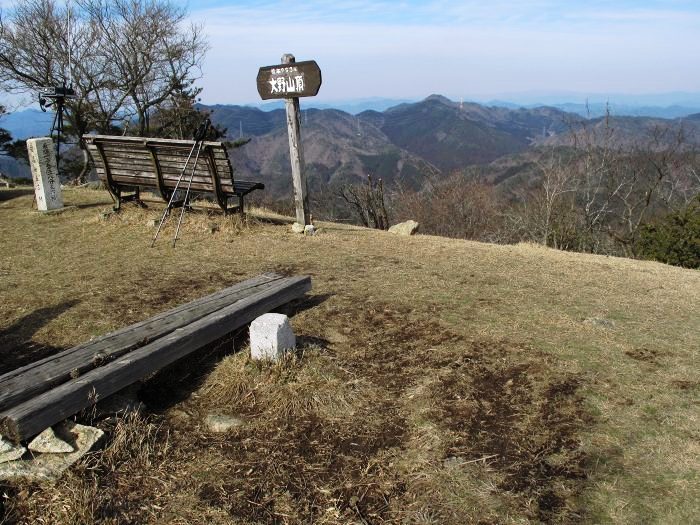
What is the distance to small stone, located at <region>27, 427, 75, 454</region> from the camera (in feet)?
9.38

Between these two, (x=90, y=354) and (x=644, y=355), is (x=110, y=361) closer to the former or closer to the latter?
(x=90, y=354)

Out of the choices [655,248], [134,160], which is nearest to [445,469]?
[134,160]

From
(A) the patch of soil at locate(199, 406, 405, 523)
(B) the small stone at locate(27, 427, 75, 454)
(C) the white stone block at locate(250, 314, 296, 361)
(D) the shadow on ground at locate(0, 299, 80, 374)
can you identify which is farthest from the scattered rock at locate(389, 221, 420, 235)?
(B) the small stone at locate(27, 427, 75, 454)

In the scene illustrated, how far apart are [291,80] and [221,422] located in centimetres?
596

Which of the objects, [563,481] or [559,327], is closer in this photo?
[563,481]

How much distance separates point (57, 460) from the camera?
2.83 meters

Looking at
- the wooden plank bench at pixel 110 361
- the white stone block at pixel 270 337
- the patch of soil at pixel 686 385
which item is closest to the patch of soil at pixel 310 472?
the white stone block at pixel 270 337

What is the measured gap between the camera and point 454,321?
4.97 metres

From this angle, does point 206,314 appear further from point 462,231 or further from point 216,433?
point 462,231

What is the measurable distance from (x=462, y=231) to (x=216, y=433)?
3147cm

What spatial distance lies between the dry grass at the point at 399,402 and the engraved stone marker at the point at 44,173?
306cm

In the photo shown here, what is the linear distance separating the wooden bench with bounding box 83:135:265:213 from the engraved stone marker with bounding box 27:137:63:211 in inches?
45.0

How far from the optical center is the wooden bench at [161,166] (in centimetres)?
777

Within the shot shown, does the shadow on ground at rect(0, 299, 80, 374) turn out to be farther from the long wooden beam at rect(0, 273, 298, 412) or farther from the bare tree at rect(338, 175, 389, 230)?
the bare tree at rect(338, 175, 389, 230)
